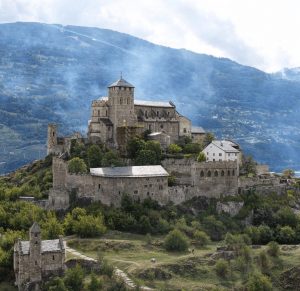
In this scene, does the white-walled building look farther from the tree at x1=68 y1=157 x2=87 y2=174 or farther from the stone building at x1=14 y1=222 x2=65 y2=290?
the stone building at x1=14 y1=222 x2=65 y2=290

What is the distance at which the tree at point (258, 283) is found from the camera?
226ft

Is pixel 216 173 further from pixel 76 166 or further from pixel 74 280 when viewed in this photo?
pixel 74 280

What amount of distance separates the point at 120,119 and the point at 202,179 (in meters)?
17.7

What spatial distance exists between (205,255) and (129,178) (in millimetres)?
15043

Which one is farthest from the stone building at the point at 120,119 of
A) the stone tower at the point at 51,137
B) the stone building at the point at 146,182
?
the stone building at the point at 146,182

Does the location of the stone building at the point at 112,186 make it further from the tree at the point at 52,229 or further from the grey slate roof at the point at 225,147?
the grey slate roof at the point at 225,147

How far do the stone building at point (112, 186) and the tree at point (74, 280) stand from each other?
62.7 feet

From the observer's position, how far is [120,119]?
100000mm

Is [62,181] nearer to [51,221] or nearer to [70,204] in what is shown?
[70,204]

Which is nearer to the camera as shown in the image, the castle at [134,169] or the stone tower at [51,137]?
the castle at [134,169]

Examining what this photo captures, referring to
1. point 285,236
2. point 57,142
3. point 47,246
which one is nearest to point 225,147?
point 285,236

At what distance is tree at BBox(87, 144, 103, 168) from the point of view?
303 ft

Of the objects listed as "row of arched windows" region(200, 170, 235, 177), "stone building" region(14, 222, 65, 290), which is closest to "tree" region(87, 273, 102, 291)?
"stone building" region(14, 222, 65, 290)

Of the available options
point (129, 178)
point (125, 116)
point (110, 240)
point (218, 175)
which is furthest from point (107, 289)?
point (125, 116)
